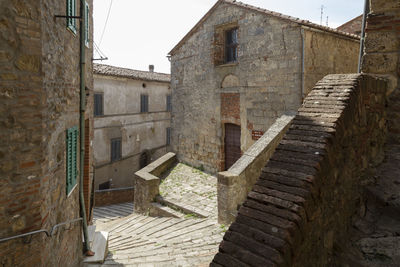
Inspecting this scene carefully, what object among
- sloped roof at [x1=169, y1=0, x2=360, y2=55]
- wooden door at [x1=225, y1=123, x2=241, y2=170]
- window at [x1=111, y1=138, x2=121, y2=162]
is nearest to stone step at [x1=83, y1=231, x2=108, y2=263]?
wooden door at [x1=225, y1=123, x2=241, y2=170]

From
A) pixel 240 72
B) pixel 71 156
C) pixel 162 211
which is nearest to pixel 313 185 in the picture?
pixel 71 156

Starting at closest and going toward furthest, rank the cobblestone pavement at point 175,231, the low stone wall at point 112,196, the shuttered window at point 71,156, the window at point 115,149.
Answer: the shuttered window at point 71,156, the cobblestone pavement at point 175,231, the low stone wall at point 112,196, the window at point 115,149

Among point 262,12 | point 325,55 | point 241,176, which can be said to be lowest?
point 241,176

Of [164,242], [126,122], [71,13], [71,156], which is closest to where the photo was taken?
[71,13]

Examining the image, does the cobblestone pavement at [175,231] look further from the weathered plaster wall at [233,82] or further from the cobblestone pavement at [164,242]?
the weathered plaster wall at [233,82]

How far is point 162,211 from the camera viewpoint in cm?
909

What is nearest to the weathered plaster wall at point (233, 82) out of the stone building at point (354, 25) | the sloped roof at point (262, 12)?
the sloped roof at point (262, 12)

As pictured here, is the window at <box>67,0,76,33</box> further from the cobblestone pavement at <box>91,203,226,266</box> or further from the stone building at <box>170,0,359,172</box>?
the stone building at <box>170,0,359,172</box>

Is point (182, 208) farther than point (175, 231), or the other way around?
point (182, 208)

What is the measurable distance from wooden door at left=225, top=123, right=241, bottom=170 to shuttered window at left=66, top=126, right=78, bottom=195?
22.6ft

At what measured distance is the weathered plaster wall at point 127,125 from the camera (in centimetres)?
1702

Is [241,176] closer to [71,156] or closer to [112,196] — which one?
[71,156]

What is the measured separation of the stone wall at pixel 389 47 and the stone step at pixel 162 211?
6148 millimetres

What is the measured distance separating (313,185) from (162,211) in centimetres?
742
